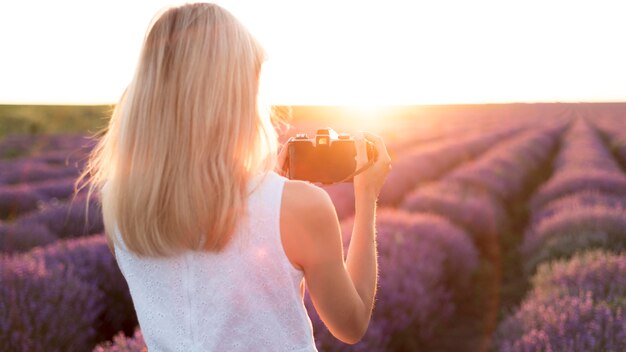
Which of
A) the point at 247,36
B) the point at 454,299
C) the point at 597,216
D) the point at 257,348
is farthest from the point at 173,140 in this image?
the point at 597,216

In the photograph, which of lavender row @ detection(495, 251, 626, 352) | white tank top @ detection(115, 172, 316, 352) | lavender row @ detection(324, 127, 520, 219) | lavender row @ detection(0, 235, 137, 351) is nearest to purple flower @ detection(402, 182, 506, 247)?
lavender row @ detection(324, 127, 520, 219)

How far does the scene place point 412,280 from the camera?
455cm

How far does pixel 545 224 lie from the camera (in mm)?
6883

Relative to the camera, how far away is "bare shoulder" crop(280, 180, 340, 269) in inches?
41.5

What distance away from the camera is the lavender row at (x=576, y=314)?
118 inches

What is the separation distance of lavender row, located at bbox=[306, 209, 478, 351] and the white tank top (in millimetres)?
2202

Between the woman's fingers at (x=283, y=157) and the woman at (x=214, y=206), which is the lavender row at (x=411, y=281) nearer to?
the woman's fingers at (x=283, y=157)

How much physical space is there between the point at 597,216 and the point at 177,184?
616cm

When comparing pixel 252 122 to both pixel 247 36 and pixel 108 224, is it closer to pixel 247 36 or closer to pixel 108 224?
pixel 247 36

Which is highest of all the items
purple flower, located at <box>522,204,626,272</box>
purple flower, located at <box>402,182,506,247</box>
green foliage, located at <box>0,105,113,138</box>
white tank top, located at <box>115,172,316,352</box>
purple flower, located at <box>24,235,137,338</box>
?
white tank top, located at <box>115,172,316,352</box>

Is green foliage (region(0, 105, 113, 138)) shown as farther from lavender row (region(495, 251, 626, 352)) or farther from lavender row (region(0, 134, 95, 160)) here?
lavender row (region(495, 251, 626, 352))

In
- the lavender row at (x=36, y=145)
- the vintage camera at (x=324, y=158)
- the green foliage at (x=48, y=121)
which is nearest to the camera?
the vintage camera at (x=324, y=158)

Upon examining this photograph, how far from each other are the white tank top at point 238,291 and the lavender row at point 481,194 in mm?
6403

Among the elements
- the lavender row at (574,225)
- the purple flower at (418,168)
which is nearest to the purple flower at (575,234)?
the lavender row at (574,225)
